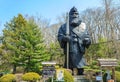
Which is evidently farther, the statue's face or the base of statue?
the statue's face

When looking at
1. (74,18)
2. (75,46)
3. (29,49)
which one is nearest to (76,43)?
(75,46)

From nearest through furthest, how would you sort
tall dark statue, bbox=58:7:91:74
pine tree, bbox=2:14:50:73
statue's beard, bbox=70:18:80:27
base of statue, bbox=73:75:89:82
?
base of statue, bbox=73:75:89:82 → tall dark statue, bbox=58:7:91:74 → statue's beard, bbox=70:18:80:27 → pine tree, bbox=2:14:50:73

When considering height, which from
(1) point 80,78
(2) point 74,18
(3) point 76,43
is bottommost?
(1) point 80,78

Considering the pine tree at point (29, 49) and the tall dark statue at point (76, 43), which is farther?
the pine tree at point (29, 49)

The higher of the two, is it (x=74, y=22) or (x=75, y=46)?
(x=74, y=22)

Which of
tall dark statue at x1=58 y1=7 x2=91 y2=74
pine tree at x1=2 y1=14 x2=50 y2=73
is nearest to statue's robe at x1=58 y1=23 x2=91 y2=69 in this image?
tall dark statue at x1=58 y1=7 x2=91 y2=74

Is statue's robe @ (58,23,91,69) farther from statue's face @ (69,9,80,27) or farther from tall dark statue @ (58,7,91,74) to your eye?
statue's face @ (69,9,80,27)

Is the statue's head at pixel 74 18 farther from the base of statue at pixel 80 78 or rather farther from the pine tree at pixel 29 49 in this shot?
the pine tree at pixel 29 49

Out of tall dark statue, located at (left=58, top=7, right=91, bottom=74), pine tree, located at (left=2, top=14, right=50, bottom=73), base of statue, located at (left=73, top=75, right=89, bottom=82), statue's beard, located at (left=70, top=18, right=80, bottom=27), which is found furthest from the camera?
pine tree, located at (left=2, top=14, right=50, bottom=73)

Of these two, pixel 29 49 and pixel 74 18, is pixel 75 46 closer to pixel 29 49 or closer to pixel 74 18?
pixel 74 18

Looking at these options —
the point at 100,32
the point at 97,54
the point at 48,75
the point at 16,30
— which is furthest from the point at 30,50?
the point at 100,32

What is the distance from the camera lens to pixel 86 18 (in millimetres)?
37312

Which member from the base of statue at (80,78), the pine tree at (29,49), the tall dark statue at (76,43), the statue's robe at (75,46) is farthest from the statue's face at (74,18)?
the pine tree at (29,49)

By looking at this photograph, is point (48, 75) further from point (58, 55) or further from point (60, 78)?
point (58, 55)
